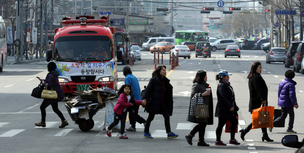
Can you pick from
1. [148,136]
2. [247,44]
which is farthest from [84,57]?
[247,44]

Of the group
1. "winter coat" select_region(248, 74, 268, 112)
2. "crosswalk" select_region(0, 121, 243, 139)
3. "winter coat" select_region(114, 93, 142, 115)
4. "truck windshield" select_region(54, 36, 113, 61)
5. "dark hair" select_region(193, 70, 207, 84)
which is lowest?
"crosswalk" select_region(0, 121, 243, 139)

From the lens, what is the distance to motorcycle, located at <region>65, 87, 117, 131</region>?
11.8 meters

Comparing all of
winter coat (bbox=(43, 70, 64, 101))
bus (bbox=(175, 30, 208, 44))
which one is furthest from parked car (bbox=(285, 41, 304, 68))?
bus (bbox=(175, 30, 208, 44))

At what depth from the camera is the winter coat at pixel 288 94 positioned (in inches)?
457

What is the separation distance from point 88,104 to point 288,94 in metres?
4.09

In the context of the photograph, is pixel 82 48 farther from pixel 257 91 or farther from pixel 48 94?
pixel 257 91

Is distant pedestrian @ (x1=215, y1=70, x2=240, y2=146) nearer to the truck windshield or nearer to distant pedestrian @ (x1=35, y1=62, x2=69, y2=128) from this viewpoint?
distant pedestrian @ (x1=35, y1=62, x2=69, y2=128)

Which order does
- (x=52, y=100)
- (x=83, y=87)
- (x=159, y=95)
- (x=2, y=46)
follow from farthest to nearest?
(x=2, y=46), (x=83, y=87), (x=52, y=100), (x=159, y=95)

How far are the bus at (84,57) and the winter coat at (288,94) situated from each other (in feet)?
25.1

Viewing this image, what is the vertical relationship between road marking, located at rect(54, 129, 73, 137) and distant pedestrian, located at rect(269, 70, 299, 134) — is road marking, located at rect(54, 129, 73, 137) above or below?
below

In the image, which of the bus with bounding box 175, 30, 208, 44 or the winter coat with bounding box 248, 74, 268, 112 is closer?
the winter coat with bounding box 248, 74, 268, 112

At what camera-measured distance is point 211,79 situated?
29.0 metres

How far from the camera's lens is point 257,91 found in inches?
428

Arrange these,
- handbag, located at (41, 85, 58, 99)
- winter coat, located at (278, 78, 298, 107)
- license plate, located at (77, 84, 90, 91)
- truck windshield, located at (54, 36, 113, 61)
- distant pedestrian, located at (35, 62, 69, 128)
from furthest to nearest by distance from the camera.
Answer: truck windshield, located at (54, 36, 113, 61)
license plate, located at (77, 84, 90, 91)
distant pedestrian, located at (35, 62, 69, 128)
handbag, located at (41, 85, 58, 99)
winter coat, located at (278, 78, 298, 107)
